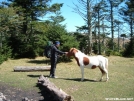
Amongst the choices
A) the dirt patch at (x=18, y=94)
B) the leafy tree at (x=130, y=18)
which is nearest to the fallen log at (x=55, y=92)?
the dirt patch at (x=18, y=94)

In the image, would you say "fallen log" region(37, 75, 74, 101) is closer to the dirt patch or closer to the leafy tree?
the dirt patch

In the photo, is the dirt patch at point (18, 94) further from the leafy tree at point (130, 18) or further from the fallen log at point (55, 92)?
the leafy tree at point (130, 18)

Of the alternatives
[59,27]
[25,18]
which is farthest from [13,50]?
[59,27]

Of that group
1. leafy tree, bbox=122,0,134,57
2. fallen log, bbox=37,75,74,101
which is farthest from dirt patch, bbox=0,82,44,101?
leafy tree, bbox=122,0,134,57

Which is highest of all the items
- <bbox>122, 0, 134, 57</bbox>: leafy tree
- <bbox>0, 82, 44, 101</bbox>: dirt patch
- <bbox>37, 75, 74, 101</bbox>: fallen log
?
<bbox>122, 0, 134, 57</bbox>: leafy tree

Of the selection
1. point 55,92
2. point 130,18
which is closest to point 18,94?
point 55,92

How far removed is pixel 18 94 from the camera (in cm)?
1027

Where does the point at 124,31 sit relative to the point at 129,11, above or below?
below

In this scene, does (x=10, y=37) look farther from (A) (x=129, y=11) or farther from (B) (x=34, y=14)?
(A) (x=129, y=11)

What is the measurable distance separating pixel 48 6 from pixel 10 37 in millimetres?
5743

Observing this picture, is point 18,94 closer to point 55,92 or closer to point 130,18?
point 55,92

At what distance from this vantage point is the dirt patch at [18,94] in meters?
9.64

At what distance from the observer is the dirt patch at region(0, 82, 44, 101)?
964 centimetres

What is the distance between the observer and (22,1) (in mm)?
27406
